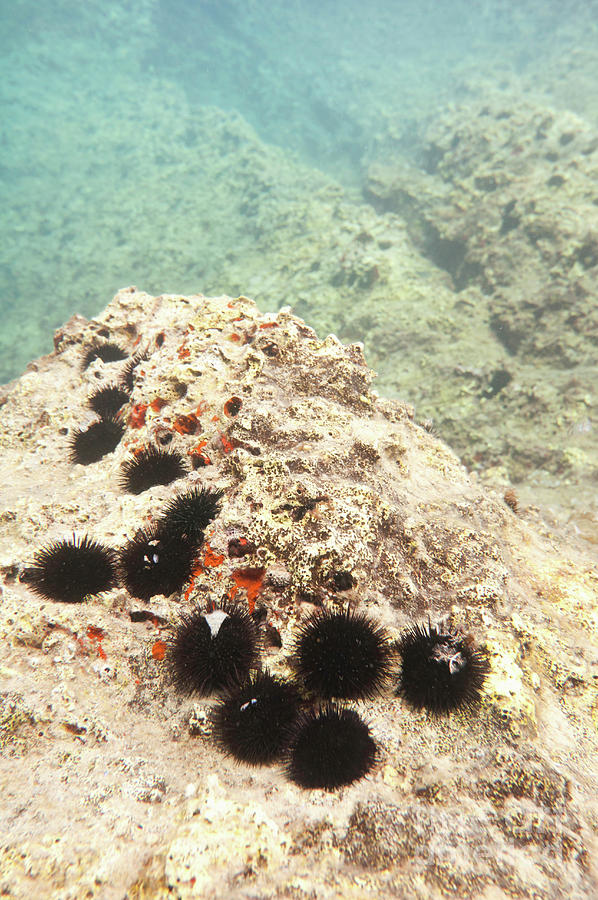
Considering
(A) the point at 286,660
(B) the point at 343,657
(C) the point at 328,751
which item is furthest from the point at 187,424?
(C) the point at 328,751

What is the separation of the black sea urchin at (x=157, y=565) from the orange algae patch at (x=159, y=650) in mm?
312

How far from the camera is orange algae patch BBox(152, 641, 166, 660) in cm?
284

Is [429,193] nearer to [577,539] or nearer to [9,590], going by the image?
[577,539]

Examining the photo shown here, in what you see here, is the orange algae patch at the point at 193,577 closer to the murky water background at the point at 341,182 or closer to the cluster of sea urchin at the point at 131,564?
the cluster of sea urchin at the point at 131,564

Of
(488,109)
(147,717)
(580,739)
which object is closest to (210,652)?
(147,717)

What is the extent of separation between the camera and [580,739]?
2.62 m

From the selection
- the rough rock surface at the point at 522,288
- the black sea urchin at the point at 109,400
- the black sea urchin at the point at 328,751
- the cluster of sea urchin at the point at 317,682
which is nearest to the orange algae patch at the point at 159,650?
the cluster of sea urchin at the point at 317,682

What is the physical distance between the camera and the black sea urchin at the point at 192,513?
10.0ft

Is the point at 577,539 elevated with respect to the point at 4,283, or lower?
elevated

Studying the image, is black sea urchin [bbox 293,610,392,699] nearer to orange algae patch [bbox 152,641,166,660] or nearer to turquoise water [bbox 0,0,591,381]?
orange algae patch [bbox 152,641,166,660]

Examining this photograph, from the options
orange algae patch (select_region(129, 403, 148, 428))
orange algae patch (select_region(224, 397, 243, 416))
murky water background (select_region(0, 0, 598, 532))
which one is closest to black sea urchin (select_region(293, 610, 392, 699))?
orange algae patch (select_region(224, 397, 243, 416))

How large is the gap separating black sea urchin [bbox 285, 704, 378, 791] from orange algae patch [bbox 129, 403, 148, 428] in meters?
2.99

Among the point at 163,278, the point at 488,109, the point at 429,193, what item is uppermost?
the point at 488,109

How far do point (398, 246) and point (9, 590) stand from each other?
47.9ft
